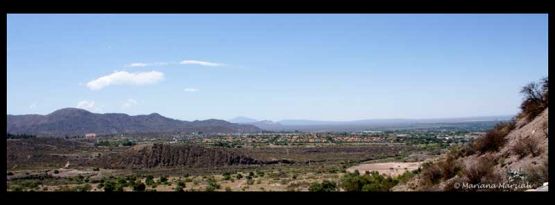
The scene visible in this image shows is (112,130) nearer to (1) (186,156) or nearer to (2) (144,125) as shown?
(2) (144,125)

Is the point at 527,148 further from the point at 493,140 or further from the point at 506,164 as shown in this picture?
the point at 493,140

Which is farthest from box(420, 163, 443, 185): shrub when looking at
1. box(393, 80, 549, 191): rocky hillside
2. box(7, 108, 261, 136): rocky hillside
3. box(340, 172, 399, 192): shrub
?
box(7, 108, 261, 136): rocky hillside

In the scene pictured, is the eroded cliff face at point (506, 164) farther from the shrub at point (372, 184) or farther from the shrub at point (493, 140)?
the shrub at point (372, 184)

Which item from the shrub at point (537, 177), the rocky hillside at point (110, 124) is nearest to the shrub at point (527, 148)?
the shrub at point (537, 177)

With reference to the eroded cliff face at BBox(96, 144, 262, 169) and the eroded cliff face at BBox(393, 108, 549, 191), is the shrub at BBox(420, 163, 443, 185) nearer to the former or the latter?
the eroded cliff face at BBox(393, 108, 549, 191)

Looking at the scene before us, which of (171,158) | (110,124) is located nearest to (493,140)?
(171,158)
